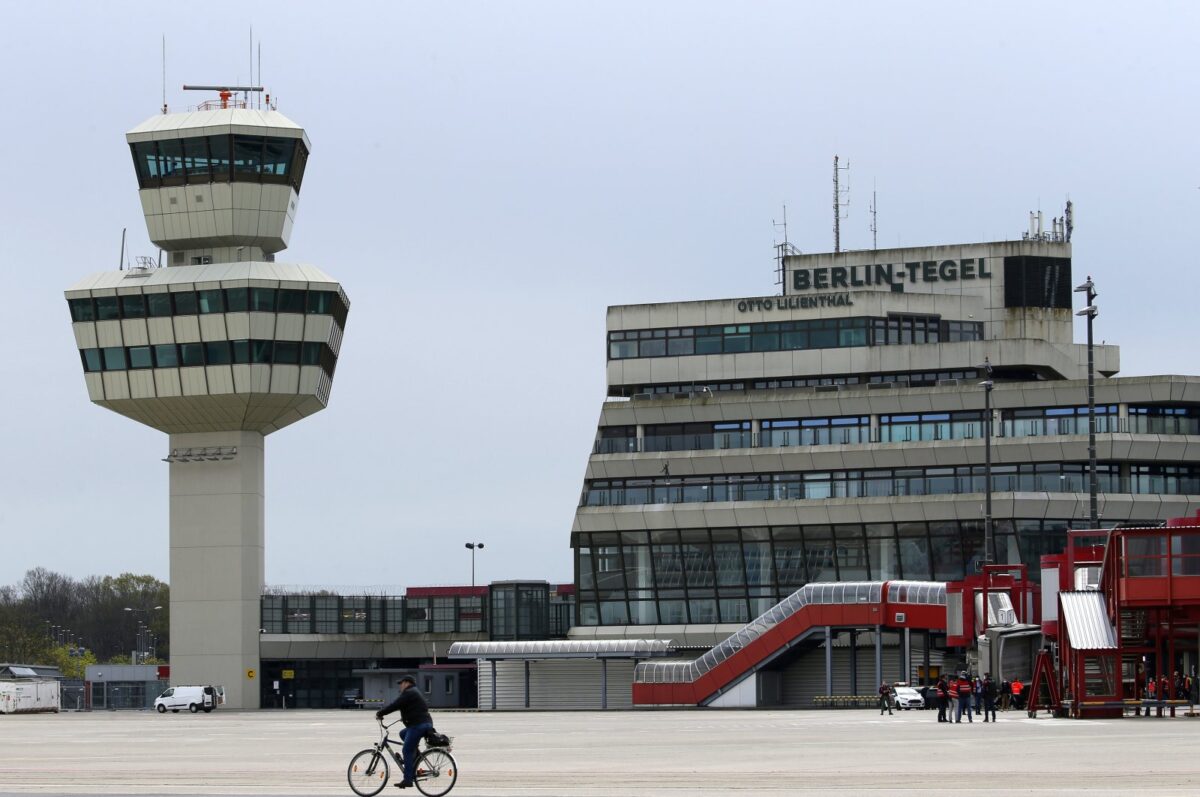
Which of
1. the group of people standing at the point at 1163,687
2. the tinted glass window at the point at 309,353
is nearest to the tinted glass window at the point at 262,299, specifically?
the tinted glass window at the point at 309,353

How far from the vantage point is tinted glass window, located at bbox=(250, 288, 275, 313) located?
3947 inches

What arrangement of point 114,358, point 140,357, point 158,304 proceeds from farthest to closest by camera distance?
point 114,358 → point 140,357 → point 158,304

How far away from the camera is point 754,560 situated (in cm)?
9681

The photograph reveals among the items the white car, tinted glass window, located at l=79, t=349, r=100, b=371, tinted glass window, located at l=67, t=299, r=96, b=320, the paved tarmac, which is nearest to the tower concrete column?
tinted glass window, located at l=79, t=349, r=100, b=371

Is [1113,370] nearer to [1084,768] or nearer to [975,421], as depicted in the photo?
[975,421]

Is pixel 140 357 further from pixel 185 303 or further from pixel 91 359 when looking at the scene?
pixel 185 303

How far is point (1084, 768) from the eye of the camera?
99.5 ft

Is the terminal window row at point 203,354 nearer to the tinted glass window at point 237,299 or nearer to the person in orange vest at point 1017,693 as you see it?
the tinted glass window at point 237,299

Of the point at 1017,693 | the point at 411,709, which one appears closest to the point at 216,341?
the point at 1017,693

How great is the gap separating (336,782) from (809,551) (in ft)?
219

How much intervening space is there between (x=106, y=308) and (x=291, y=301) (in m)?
10.6

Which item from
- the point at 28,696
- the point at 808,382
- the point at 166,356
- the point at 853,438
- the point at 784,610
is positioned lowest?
the point at 28,696

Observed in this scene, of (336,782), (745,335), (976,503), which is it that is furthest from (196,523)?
(336,782)

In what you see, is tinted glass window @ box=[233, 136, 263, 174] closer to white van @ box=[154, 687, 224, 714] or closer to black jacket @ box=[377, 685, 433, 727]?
white van @ box=[154, 687, 224, 714]
